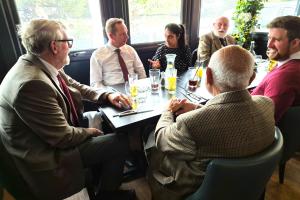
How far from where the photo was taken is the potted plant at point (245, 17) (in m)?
3.34

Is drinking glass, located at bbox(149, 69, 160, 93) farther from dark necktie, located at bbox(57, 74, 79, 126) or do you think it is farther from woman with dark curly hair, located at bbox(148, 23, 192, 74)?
woman with dark curly hair, located at bbox(148, 23, 192, 74)

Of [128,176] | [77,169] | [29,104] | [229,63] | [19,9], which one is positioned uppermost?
[19,9]

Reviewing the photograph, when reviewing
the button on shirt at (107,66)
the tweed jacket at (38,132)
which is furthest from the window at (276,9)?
the tweed jacket at (38,132)

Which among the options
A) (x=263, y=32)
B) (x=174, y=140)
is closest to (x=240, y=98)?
(x=174, y=140)

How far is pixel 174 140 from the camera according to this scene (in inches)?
37.3

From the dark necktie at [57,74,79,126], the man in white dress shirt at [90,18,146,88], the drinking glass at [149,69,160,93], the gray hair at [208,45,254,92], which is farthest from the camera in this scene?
the man in white dress shirt at [90,18,146,88]

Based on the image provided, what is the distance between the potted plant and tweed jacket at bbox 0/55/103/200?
3.30 metres

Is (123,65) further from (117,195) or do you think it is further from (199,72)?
(117,195)

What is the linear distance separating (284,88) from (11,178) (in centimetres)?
157

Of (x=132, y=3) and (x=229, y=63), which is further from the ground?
(x=132, y=3)

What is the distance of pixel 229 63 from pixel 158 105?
602 mm

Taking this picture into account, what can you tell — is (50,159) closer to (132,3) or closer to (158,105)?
(158,105)

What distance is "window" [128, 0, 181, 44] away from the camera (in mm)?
2806

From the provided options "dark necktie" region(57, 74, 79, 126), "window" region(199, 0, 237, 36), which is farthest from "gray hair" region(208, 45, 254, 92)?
"window" region(199, 0, 237, 36)
